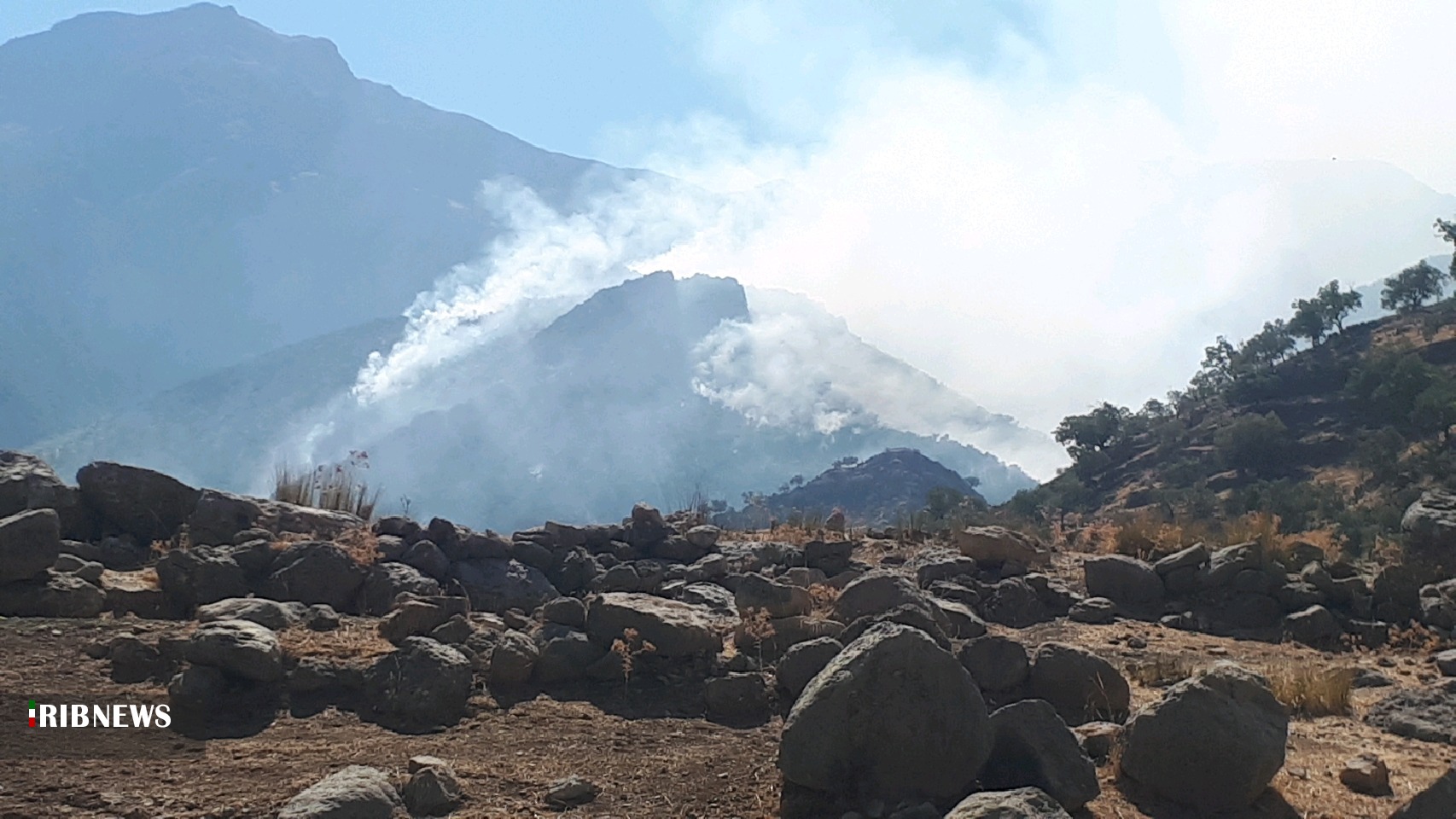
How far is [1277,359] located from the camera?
213ft

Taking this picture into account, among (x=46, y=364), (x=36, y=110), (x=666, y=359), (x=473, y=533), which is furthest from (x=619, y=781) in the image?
(x=36, y=110)

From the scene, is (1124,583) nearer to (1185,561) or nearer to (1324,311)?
(1185,561)

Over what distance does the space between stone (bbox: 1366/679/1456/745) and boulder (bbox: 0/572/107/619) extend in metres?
10.3

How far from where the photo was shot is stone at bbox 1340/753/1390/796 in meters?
5.61

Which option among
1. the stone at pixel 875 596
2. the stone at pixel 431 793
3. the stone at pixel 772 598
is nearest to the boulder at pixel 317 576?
the stone at pixel 772 598

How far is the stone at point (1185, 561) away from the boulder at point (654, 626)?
275 inches

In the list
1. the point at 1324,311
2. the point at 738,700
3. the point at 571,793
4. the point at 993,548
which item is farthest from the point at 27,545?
the point at 1324,311

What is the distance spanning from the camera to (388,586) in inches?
391

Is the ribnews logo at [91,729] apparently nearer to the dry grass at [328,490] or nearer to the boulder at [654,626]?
the boulder at [654,626]

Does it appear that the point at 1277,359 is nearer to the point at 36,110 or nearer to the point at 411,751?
the point at 411,751

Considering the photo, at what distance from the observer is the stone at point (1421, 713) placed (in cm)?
684

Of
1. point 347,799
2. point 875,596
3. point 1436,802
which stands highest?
point 875,596

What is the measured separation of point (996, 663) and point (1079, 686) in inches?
24.3

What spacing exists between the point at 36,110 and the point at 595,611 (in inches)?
6069
